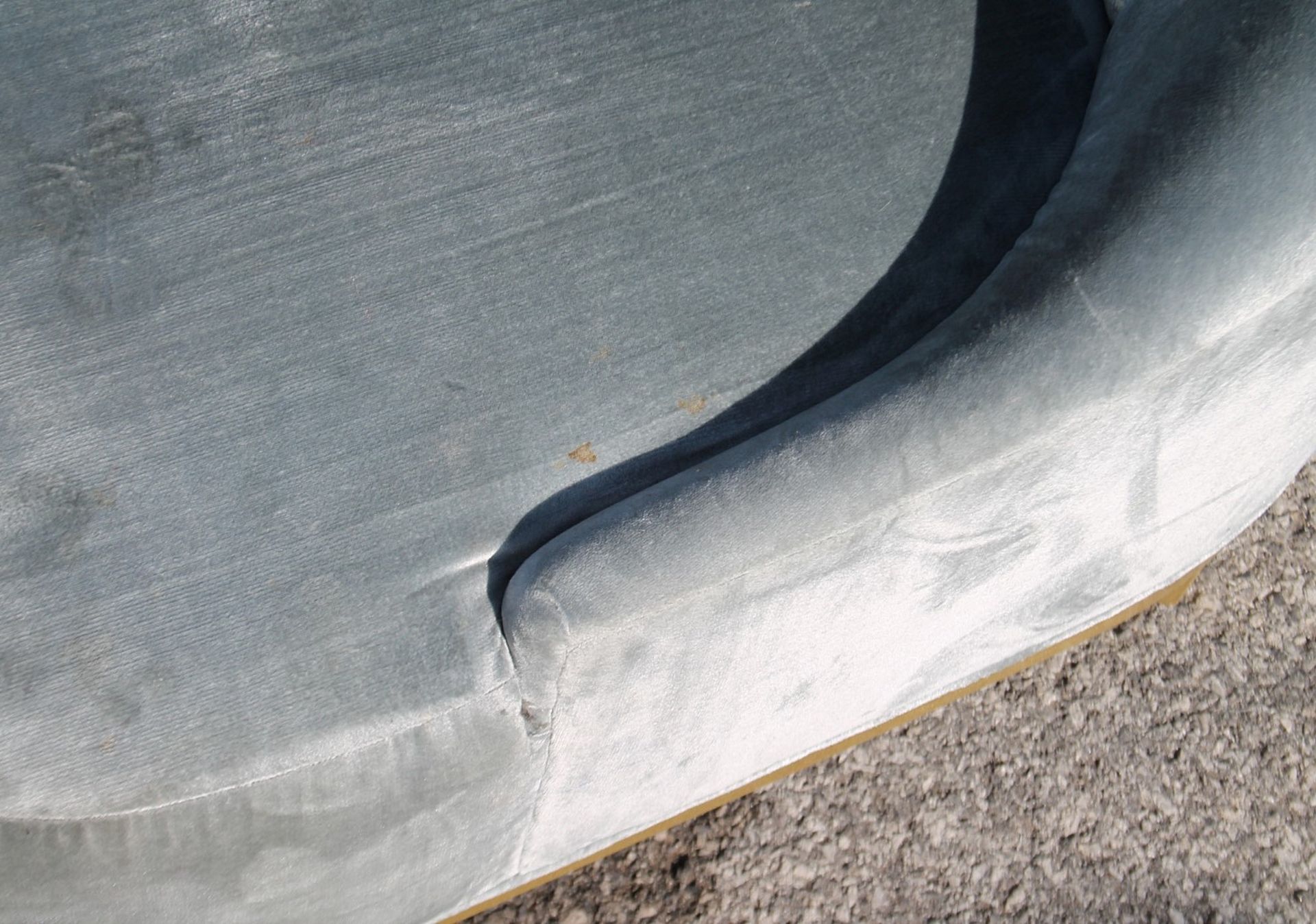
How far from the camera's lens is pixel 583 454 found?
32.2 inches

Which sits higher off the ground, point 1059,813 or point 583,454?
point 583,454

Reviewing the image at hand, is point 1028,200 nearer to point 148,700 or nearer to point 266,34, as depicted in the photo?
point 266,34

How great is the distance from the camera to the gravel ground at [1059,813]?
109 cm

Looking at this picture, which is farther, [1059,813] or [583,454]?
[1059,813]

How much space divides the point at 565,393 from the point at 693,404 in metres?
0.10

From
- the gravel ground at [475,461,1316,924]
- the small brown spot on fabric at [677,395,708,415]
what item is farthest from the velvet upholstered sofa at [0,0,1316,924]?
the gravel ground at [475,461,1316,924]

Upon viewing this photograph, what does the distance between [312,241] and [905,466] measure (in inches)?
19.3

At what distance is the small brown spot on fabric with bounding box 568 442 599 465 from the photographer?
0.82 meters

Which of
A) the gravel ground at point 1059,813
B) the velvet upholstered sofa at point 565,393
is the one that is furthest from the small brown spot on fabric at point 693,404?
the gravel ground at point 1059,813

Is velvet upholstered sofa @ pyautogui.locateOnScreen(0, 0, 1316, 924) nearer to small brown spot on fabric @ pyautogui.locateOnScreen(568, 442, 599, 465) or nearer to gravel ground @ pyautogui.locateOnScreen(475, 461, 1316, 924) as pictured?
small brown spot on fabric @ pyautogui.locateOnScreen(568, 442, 599, 465)

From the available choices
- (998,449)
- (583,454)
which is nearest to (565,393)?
(583,454)

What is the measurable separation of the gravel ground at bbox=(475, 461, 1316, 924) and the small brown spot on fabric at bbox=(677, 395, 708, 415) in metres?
0.49

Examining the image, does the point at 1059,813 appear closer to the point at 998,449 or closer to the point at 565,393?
the point at 998,449

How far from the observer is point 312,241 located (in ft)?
2.81
